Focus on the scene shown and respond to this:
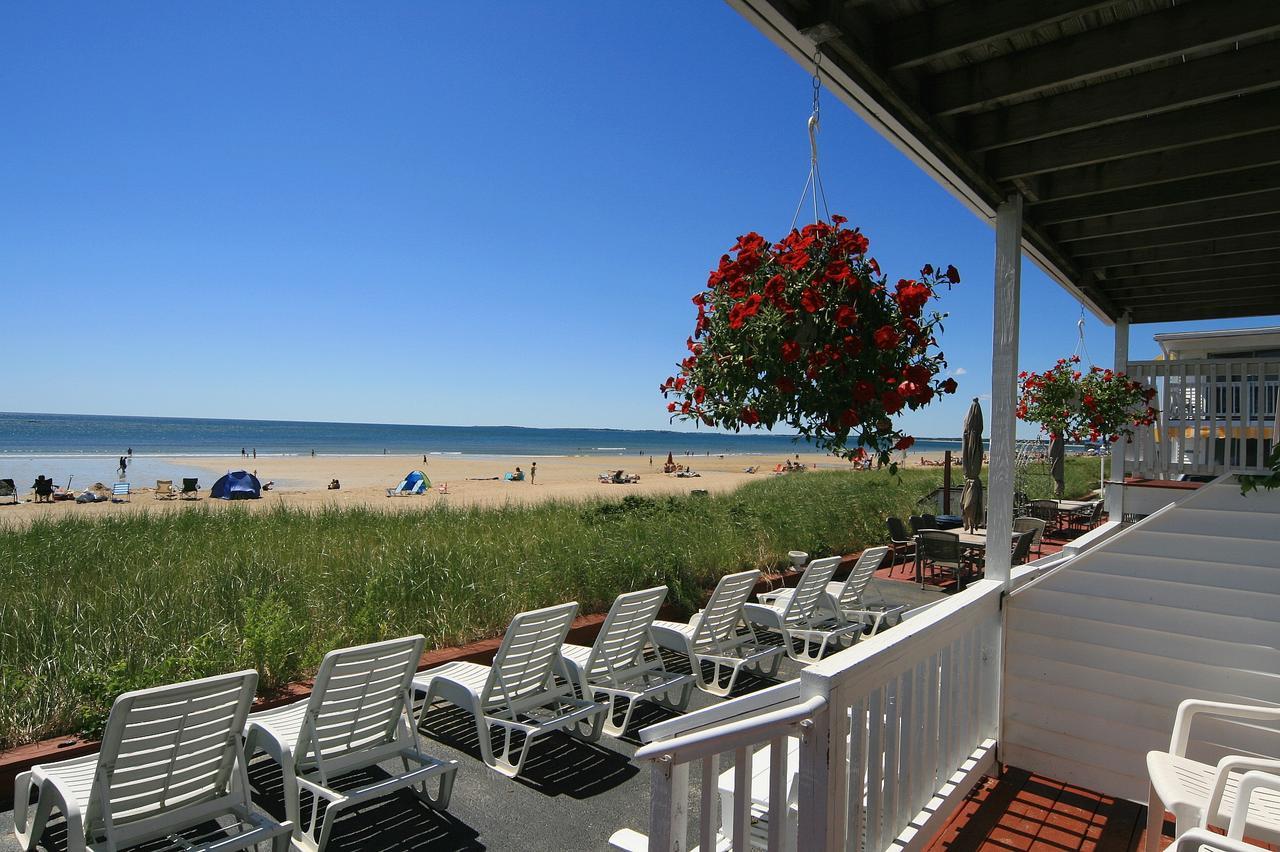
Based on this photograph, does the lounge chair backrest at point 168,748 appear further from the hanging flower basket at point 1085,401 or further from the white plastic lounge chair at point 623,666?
the hanging flower basket at point 1085,401

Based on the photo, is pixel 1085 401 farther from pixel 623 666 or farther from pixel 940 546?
pixel 623 666

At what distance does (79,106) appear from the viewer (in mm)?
13453

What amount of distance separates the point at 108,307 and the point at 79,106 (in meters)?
50.9

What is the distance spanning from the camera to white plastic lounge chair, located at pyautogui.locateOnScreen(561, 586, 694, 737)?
14.1ft

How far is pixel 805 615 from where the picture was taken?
593 centimetres

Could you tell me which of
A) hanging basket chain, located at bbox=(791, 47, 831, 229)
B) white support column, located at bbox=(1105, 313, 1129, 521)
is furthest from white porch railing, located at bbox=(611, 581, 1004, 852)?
white support column, located at bbox=(1105, 313, 1129, 521)

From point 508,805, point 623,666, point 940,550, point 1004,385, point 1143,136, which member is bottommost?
A: point 508,805

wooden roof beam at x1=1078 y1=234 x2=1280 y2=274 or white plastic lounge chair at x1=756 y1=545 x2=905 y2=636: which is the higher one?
wooden roof beam at x1=1078 y1=234 x2=1280 y2=274

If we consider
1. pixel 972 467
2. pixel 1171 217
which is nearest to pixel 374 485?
pixel 972 467

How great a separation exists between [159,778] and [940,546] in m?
7.26

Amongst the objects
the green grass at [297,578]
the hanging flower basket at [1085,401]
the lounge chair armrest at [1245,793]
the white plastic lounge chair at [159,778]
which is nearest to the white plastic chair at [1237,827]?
the lounge chair armrest at [1245,793]

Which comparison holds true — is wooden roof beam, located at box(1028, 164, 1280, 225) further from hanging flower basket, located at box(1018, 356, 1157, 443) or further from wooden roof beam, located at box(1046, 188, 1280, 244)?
hanging flower basket, located at box(1018, 356, 1157, 443)

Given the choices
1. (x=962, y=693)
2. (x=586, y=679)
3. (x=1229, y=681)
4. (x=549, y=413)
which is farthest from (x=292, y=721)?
(x=549, y=413)

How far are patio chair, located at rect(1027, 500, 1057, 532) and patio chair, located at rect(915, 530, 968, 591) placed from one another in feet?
14.2
